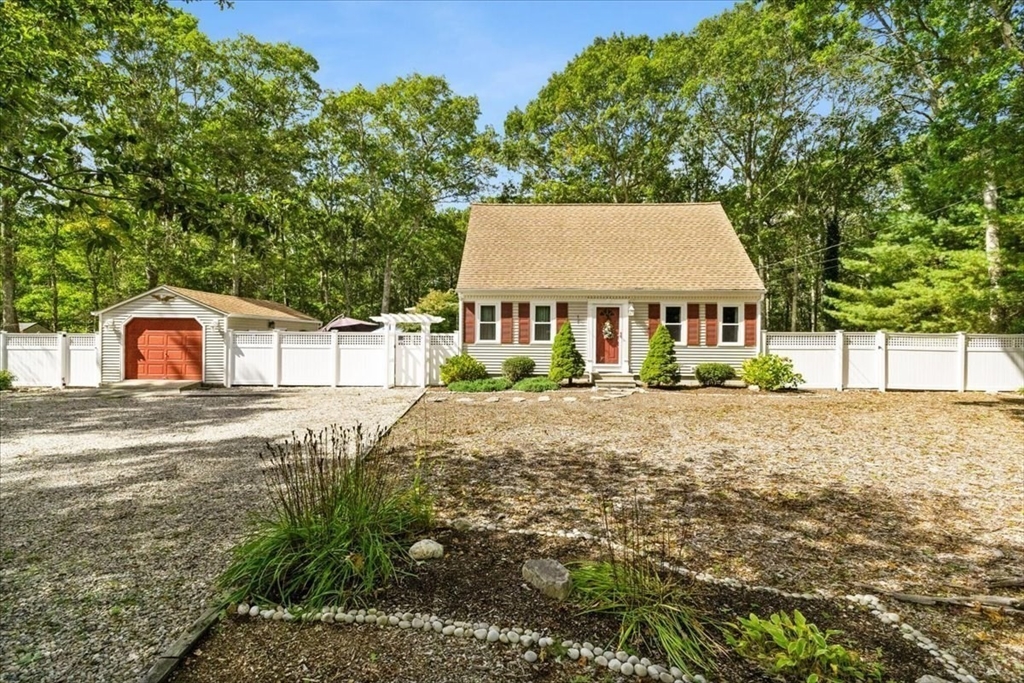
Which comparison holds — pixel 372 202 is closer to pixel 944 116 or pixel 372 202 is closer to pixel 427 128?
pixel 427 128

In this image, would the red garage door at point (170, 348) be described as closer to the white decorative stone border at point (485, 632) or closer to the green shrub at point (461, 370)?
the green shrub at point (461, 370)

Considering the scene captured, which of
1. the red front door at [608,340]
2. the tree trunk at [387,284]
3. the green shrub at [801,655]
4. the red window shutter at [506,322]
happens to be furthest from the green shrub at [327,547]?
the tree trunk at [387,284]

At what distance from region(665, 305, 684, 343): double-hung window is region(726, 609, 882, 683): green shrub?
13911 mm

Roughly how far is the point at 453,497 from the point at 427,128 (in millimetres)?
24636

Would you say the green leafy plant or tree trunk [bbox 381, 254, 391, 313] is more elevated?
tree trunk [bbox 381, 254, 391, 313]

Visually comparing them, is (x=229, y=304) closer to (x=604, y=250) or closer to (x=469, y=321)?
(x=469, y=321)

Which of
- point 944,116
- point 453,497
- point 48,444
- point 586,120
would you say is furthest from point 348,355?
point 586,120

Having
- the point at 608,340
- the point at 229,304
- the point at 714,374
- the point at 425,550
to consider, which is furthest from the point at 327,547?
the point at 229,304

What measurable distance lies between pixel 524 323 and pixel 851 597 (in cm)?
1319

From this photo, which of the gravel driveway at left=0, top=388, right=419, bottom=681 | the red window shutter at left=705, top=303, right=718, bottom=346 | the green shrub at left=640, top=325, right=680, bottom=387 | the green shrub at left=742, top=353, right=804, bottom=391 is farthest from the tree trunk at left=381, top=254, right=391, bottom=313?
the green shrub at left=742, top=353, right=804, bottom=391

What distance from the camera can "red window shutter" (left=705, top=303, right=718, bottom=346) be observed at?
51.4 ft

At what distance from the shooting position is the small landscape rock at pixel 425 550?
3.33 m

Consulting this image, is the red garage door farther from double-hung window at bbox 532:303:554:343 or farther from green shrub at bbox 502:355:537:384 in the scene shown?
double-hung window at bbox 532:303:554:343

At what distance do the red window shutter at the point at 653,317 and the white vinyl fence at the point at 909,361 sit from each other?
362 cm
